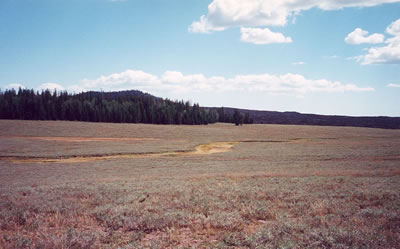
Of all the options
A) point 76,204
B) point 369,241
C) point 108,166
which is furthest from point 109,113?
point 369,241

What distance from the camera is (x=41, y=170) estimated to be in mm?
27156

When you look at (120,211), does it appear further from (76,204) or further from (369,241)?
(369,241)

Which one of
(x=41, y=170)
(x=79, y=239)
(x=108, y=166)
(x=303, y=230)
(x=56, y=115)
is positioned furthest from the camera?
(x=56, y=115)

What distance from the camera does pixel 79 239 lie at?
20.9 feet

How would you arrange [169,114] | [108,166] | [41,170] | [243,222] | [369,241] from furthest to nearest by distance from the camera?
[169,114] < [108,166] < [41,170] < [243,222] < [369,241]

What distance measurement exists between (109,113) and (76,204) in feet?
358

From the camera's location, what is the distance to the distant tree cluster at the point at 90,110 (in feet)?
350

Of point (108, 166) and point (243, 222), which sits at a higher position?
point (243, 222)

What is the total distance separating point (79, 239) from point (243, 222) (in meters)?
4.69

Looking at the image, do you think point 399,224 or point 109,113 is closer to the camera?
point 399,224

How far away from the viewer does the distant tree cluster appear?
350 feet

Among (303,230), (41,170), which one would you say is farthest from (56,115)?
(303,230)

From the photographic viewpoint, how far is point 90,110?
11219cm

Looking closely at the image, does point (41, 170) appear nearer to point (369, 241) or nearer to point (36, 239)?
point (36, 239)
